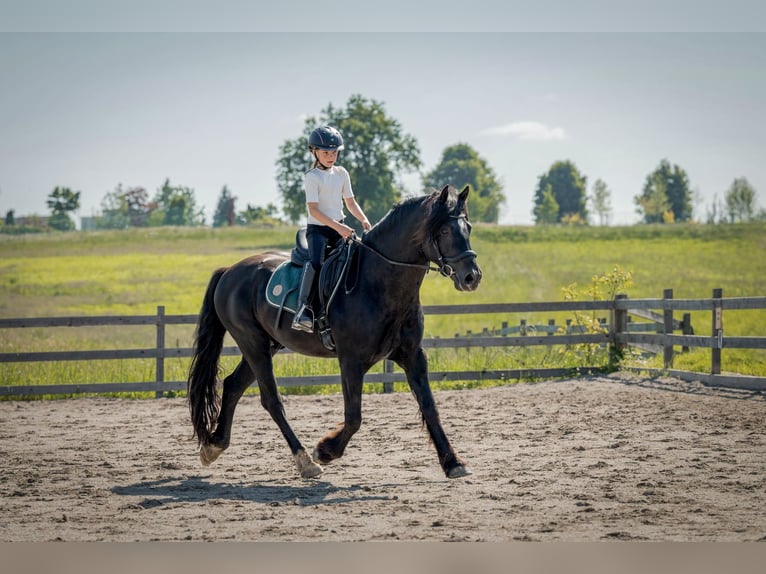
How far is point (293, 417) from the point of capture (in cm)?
1189

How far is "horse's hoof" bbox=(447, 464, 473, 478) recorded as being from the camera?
23.3 feet

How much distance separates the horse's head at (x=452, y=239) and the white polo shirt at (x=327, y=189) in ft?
3.48

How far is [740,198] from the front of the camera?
86938 millimetres

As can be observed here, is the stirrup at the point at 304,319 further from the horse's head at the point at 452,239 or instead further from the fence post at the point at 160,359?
the fence post at the point at 160,359

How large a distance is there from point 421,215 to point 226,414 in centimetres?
280

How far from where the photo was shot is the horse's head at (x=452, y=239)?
21.9ft

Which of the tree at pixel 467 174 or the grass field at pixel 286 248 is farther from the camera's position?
the tree at pixel 467 174

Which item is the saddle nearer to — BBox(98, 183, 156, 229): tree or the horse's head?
the horse's head

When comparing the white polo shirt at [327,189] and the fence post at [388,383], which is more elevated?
the white polo shirt at [327,189]

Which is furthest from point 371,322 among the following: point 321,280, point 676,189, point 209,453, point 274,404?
point 676,189

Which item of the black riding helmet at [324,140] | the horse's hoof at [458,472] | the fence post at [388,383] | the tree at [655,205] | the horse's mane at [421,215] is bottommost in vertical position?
the fence post at [388,383]

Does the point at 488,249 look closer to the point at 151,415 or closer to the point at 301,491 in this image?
the point at 151,415

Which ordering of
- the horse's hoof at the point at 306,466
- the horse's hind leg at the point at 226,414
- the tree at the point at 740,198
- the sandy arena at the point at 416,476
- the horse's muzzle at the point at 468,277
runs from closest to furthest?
the sandy arena at the point at 416,476
the horse's muzzle at the point at 468,277
the horse's hoof at the point at 306,466
the horse's hind leg at the point at 226,414
the tree at the point at 740,198

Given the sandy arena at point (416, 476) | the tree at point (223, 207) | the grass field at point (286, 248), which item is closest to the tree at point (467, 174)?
the tree at point (223, 207)
